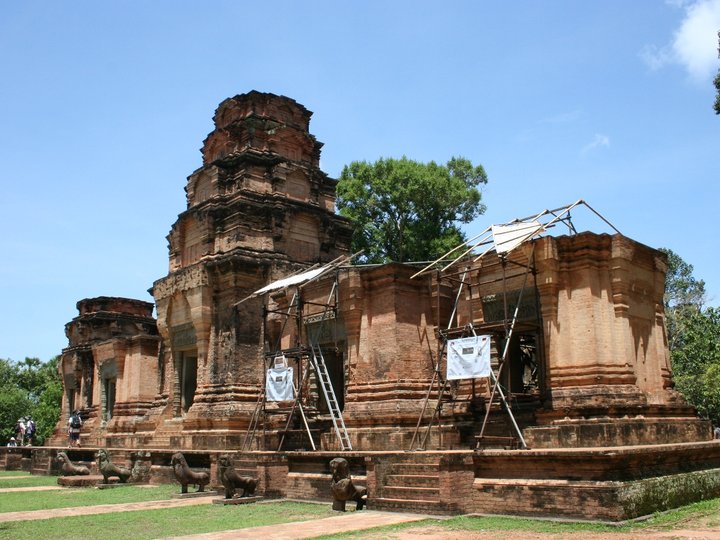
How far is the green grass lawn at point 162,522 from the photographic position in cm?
1075

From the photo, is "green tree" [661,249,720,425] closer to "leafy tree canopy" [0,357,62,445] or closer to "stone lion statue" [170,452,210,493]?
"stone lion statue" [170,452,210,493]

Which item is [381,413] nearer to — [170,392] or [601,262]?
[601,262]

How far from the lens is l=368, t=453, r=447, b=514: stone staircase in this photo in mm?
11898

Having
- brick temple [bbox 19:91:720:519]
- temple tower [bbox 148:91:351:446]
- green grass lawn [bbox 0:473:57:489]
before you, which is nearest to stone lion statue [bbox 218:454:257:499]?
brick temple [bbox 19:91:720:519]

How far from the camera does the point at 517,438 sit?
14820 millimetres

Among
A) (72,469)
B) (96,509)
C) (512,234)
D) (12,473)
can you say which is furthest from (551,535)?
(12,473)

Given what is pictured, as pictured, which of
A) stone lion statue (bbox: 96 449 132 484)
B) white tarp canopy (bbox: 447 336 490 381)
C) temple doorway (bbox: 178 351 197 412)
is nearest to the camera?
white tarp canopy (bbox: 447 336 490 381)

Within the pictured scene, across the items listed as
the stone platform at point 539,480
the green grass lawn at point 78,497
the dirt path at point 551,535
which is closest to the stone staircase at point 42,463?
the green grass lawn at point 78,497

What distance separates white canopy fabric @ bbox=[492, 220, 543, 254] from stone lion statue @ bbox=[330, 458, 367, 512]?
571cm

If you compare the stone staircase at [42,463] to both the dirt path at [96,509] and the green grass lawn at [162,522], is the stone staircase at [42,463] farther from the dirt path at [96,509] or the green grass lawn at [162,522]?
the green grass lawn at [162,522]

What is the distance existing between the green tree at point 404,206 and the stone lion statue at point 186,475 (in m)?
22.4

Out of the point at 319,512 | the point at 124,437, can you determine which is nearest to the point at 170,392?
the point at 124,437

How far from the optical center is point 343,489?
12703 mm

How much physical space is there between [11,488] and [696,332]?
31654 millimetres
